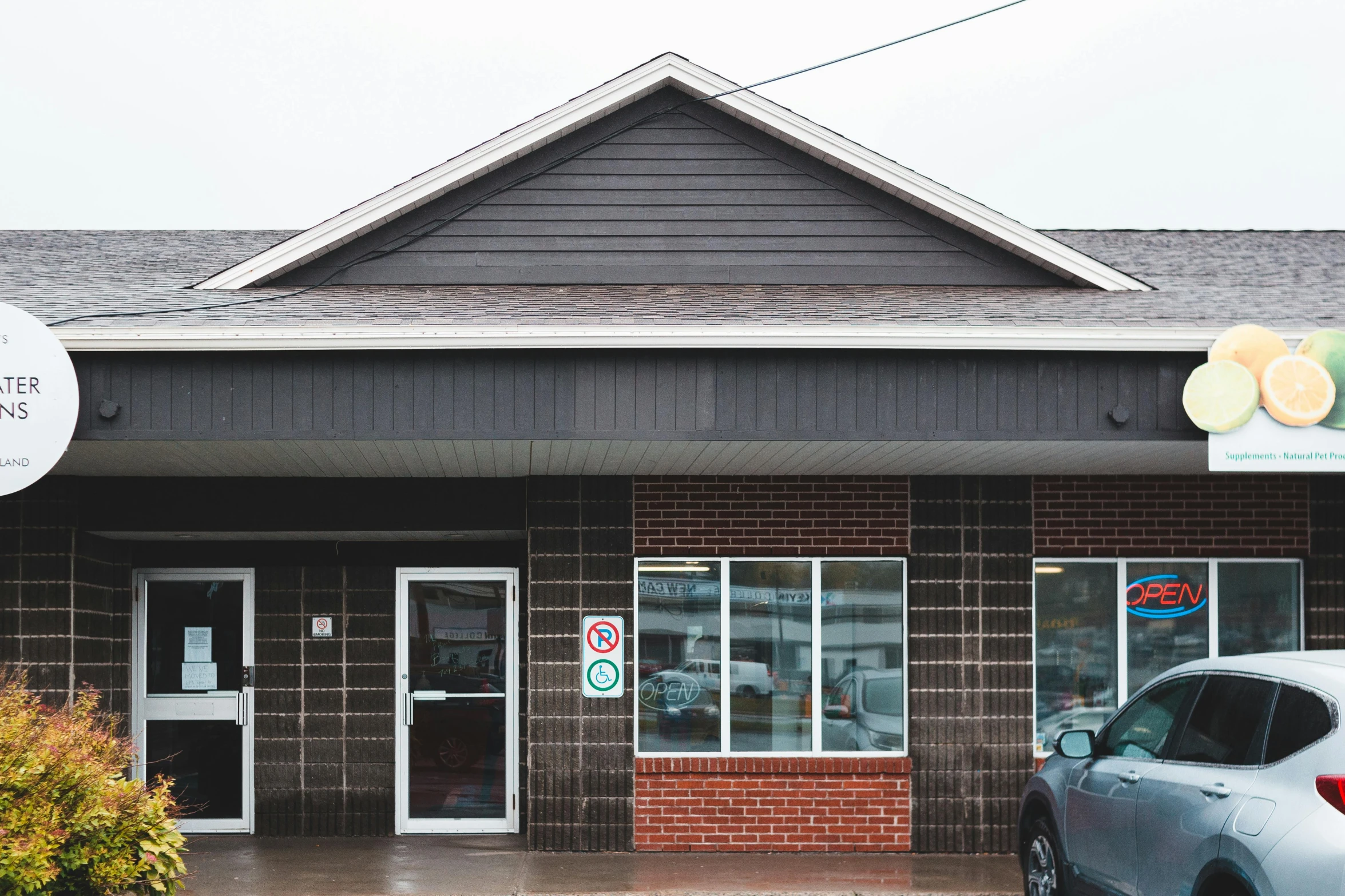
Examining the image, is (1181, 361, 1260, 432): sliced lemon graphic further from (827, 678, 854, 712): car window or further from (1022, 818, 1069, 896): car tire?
(827, 678, 854, 712): car window

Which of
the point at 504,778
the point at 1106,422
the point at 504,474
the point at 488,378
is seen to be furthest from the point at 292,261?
the point at 1106,422

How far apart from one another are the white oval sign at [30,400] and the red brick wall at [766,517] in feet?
13.8

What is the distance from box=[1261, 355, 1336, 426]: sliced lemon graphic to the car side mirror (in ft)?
8.00

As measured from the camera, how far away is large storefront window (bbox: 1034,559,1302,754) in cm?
1021

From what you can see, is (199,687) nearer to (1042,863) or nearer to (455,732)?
(455,732)

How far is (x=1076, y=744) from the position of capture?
6953mm

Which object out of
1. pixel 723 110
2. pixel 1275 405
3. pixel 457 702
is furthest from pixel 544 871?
pixel 723 110

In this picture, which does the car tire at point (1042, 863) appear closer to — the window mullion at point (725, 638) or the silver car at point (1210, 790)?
the silver car at point (1210, 790)

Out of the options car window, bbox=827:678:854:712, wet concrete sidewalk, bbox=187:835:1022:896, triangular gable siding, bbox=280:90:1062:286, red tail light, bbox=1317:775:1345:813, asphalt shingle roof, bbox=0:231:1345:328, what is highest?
triangular gable siding, bbox=280:90:1062:286

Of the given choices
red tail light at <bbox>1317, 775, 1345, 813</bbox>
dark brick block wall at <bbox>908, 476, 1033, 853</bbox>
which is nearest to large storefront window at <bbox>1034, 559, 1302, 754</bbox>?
dark brick block wall at <bbox>908, 476, 1033, 853</bbox>

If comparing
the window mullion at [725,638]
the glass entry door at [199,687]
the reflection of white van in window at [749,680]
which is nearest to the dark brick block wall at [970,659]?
the reflection of white van in window at [749,680]

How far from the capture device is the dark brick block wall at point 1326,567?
400 inches

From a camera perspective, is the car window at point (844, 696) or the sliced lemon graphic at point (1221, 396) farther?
the car window at point (844, 696)

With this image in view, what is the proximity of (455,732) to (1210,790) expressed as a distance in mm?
6789
